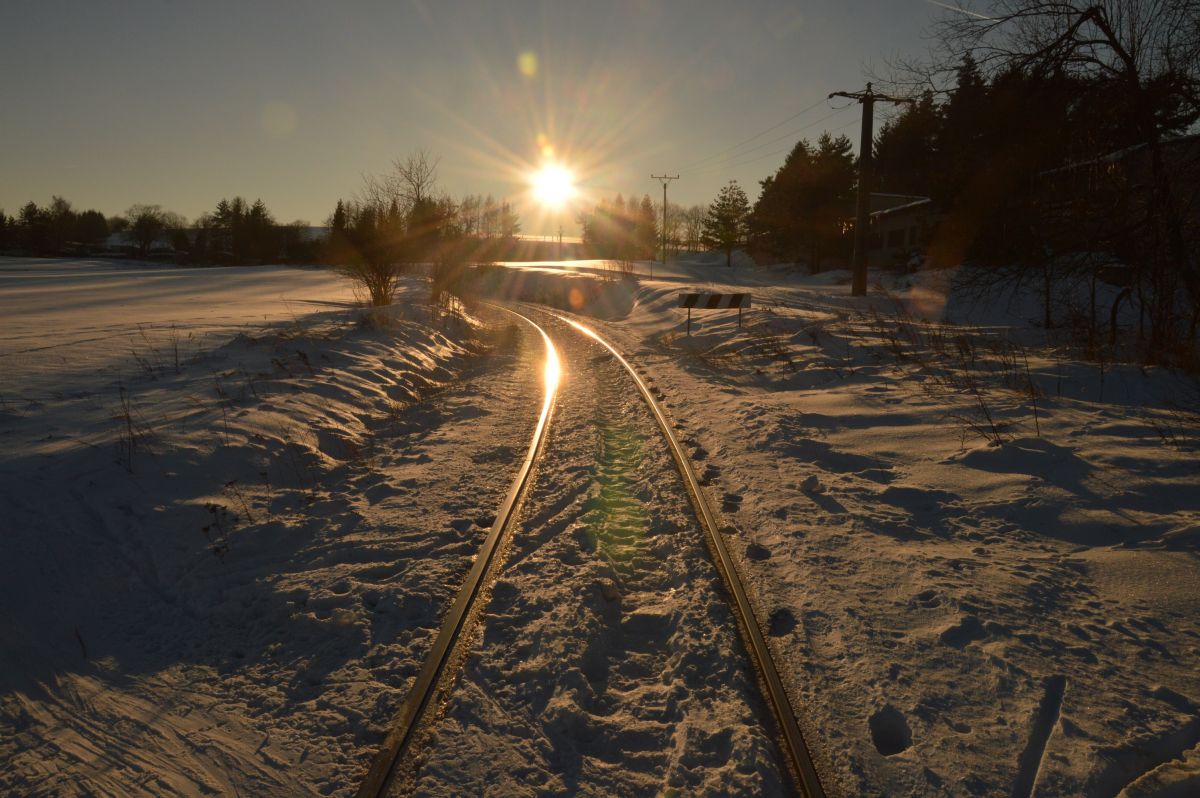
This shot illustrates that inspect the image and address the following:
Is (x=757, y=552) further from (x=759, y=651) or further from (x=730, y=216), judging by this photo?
(x=730, y=216)

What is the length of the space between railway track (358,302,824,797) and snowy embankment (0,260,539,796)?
0.16 m

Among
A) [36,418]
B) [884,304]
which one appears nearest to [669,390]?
[36,418]

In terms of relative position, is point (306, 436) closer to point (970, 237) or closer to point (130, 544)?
point (130, 544)

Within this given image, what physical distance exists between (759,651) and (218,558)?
13.1ft

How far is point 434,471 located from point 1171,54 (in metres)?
13.4

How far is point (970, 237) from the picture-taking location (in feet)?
83.2

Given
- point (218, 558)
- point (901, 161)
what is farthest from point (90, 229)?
point (218, 558)

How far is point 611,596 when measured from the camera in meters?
4.28

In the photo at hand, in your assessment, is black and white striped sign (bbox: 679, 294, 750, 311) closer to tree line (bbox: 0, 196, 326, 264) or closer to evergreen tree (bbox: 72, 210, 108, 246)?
tree line (bbox: 0, 196, 326, 264)

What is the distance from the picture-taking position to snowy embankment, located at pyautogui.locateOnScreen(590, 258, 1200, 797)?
2.91 meters

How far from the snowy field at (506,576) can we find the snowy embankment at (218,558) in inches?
0.9

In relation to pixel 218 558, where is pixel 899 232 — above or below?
above

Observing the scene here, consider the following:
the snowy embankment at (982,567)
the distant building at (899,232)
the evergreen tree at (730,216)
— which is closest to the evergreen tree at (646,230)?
the evergreen tree at (730,216)

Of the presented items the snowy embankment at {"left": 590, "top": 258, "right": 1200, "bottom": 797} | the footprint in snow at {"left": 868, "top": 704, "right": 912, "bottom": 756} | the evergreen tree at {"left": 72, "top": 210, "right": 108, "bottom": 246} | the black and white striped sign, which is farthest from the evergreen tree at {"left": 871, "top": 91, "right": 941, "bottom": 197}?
the evergreen tree at {"left": 72, "top": 210, "right": 108, "bottom": 246}
